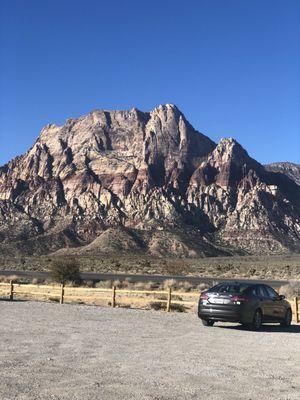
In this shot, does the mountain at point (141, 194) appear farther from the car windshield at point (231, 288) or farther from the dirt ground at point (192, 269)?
the car windshield at point (231, 288)

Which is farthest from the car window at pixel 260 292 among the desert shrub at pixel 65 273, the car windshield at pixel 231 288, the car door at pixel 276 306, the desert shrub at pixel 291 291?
the desert shrub at pixel 65 273

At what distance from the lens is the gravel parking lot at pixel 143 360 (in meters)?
9.12

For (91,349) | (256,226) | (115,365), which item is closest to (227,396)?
(115,365)

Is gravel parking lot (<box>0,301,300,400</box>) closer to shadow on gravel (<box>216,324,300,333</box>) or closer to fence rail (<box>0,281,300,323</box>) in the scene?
shadow on gravel (<box>216,324,300,333</box>)

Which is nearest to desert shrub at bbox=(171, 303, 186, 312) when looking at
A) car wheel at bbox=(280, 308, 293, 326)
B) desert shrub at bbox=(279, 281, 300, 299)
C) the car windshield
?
car wheel at bbox=(280, 308, 293, 326)

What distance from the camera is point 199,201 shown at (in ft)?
483

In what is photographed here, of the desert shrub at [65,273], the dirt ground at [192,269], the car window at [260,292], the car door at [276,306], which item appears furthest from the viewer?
the dirt ground at [192,269]

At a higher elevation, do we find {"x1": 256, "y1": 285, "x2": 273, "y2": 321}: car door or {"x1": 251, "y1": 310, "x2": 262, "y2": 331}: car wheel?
{"x1": 256, "y1": 285, "x2": 273, "y2": 321}: car door

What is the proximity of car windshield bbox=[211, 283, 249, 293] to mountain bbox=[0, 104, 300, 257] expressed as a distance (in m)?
94.9

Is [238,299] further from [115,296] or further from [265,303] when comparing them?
[115,296]

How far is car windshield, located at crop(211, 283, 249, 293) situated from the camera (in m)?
18.8

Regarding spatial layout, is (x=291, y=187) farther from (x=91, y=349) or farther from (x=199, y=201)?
Result: (x=91, y=349)

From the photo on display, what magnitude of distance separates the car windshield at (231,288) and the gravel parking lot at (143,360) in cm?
128

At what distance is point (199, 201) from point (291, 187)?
36613 millimetres
